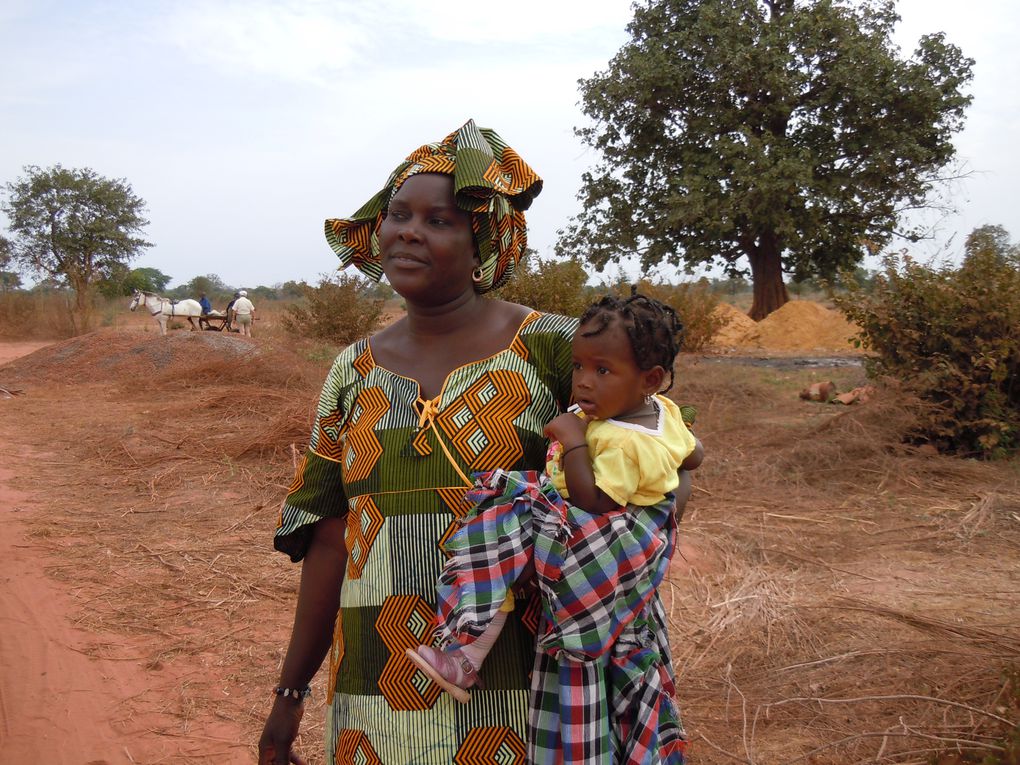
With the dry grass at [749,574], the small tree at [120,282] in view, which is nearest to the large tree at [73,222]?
the small tree at [120,282]

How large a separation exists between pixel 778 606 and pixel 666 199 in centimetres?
1597

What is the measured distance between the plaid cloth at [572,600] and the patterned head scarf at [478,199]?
0.47 metres

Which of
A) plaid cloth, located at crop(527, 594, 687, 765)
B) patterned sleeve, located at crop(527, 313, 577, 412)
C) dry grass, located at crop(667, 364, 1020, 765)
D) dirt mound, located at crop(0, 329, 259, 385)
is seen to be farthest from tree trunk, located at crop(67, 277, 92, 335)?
plaid cloth, located at crop(527, 594, 687, 765)

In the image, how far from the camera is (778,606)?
4.50m

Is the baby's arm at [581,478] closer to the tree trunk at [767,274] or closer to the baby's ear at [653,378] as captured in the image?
the baby's ear at [653,378]

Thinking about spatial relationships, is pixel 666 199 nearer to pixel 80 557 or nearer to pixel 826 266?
pixel 826 266

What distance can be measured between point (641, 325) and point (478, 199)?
37 centimetres

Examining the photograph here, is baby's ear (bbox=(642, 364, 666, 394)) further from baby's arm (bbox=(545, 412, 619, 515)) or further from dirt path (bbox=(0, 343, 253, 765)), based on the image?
dirt path (bbox=(0, 343, 253, 765))

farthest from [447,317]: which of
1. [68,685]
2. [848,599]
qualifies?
[848,599]

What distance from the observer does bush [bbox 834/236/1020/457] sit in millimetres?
7199

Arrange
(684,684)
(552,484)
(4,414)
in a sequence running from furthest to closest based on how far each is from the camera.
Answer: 1. (4,414)
2. (684,684)
3. (552,484)

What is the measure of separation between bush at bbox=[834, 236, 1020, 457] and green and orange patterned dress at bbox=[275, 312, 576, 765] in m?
6.74

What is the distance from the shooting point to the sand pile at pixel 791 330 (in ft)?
58.6

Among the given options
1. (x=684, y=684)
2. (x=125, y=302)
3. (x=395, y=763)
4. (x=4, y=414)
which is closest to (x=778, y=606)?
(x=684, y=684)
